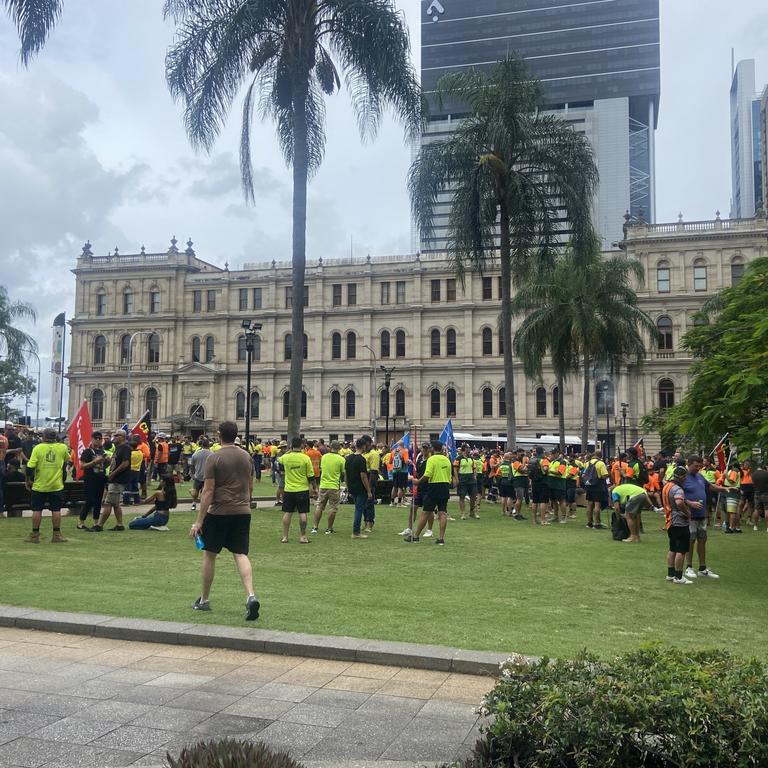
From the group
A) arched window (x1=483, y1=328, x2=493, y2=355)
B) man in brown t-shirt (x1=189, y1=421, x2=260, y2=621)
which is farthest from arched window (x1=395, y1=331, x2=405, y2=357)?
man in brown t-shirt (x1=189, y1=421, x2=260, y2=621)

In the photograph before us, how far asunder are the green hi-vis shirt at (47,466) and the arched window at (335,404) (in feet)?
168

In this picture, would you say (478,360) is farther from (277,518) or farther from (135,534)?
(135,534)

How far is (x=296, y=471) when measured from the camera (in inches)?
527

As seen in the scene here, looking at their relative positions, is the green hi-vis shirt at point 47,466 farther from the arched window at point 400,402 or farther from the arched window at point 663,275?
the arched window at point 663,275

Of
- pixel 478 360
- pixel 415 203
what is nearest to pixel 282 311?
pixel 478 360

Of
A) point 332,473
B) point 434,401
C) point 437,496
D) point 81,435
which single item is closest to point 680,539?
point 437,496

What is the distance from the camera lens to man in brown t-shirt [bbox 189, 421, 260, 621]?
7535 mm

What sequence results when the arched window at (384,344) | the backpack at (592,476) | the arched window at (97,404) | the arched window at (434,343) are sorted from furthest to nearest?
the arched window at (97,404)
the arched window at (384,344)
the arched window at (434,343)
the backpack at (592,476)

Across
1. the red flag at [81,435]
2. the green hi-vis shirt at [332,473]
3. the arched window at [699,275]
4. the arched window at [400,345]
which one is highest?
the arched window at [699,275]

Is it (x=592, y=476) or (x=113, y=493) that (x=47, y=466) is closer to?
(x=113, y=493)

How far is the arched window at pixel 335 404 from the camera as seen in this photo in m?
63.5

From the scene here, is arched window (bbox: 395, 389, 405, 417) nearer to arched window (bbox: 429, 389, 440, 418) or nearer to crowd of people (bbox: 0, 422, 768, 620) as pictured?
arched window (bbox: 429, 389, 440, 418)

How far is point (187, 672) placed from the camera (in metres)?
5.68

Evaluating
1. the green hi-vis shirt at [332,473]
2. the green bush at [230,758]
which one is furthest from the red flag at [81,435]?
the green bush at [230,758]
